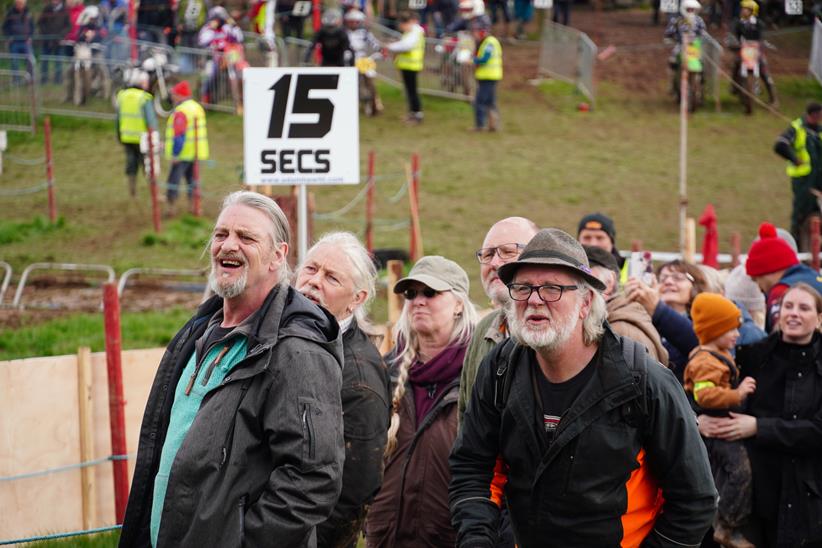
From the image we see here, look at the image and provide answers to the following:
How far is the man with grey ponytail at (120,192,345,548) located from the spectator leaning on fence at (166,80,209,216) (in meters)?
13.9

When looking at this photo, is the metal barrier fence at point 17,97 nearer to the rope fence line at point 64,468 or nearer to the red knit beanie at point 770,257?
the rope fence line at point 64,468

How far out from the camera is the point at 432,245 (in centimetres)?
1611

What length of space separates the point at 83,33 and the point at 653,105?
12.7 metres

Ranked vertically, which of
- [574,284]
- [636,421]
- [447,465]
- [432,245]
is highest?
[574,284]

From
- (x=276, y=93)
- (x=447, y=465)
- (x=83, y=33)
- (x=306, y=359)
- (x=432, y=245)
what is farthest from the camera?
(x=83, y=33)

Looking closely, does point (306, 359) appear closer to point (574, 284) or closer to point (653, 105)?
point (574, 284)

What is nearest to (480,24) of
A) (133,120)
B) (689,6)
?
(133,120)

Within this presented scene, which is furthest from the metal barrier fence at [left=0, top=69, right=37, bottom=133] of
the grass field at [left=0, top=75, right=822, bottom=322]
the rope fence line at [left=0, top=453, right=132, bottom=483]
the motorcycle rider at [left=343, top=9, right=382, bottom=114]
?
the rope fence line at [left=0, top=453, right=132, bottom=483]

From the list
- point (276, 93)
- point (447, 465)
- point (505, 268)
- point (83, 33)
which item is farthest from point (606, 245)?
point (83, 33)

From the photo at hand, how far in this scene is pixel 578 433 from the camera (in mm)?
3857

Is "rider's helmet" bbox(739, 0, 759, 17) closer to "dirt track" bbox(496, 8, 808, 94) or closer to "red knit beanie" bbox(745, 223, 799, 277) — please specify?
"red knit beanie" bbox(745, 223, 799, 277)

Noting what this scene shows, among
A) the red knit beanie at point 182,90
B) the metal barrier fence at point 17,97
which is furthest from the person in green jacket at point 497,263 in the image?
the metal barrier fence at point 17,97

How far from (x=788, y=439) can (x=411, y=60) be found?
60.4 feet

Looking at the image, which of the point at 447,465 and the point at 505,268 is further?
the point at 447,465
